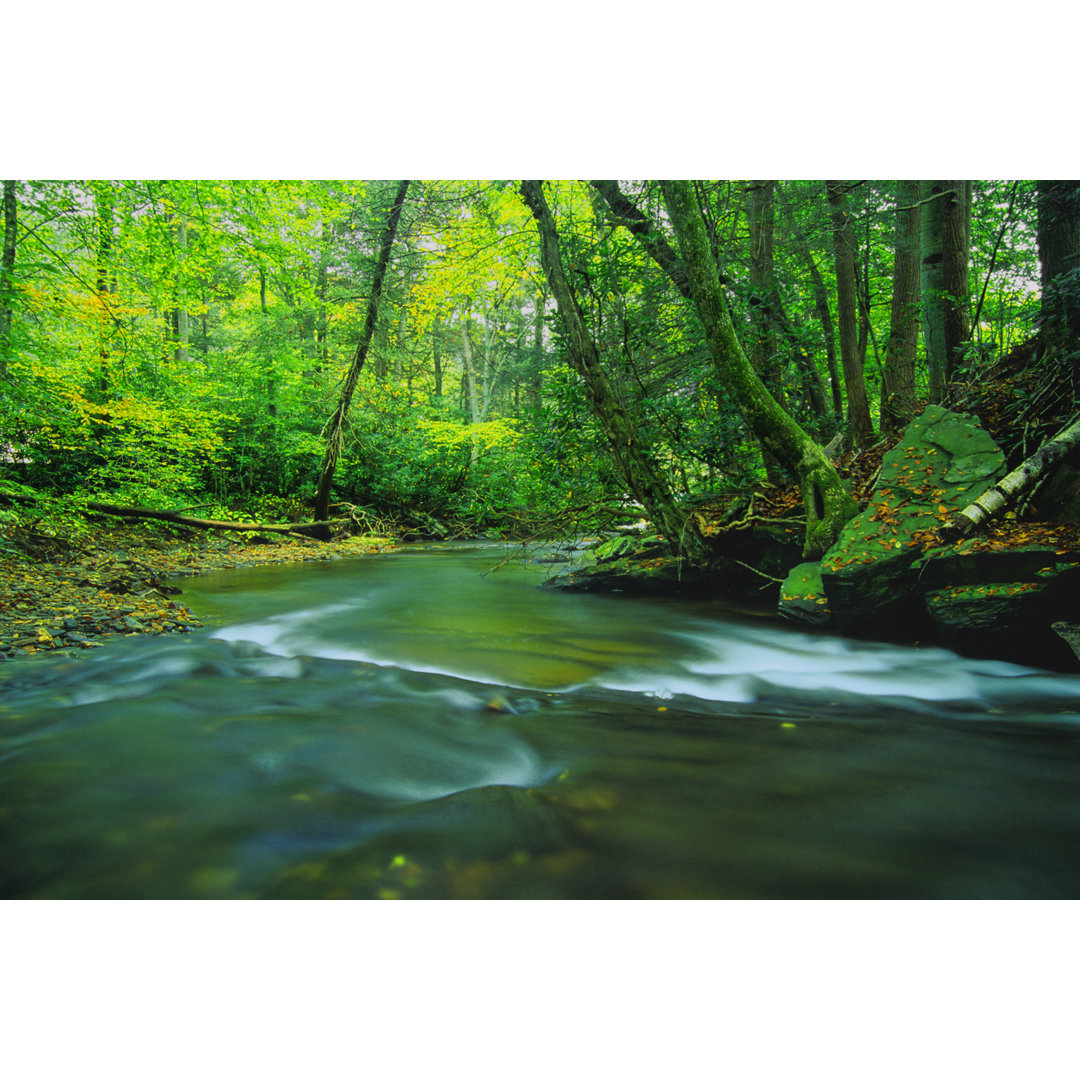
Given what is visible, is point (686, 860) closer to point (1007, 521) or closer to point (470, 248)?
point (1007, 521)

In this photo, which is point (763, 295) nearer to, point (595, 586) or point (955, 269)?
point (955, 269)

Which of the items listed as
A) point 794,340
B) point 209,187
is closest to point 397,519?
point 209,187

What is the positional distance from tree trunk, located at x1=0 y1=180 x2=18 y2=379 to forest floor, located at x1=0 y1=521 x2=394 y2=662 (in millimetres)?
2105

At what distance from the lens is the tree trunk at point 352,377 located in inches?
442

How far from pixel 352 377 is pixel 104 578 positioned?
7129 millimetres

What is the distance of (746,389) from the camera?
18.1ft

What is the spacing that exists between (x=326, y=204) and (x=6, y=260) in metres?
5.72

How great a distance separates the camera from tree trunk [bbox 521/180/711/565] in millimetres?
6227

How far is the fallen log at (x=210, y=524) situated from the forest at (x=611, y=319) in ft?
0.21

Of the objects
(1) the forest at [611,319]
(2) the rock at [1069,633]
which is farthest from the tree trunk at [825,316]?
(2) the rock at [1069,633]

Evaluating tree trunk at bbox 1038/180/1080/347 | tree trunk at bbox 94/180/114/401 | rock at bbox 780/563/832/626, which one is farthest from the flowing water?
tree trunk at bbox 94/180/114/401

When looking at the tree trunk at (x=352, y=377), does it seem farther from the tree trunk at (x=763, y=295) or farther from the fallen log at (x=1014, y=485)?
the fallen log at (x=1014, y=485)

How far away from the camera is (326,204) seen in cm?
1048

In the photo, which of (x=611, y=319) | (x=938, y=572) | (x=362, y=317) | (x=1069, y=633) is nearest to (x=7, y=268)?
(x=611, y=319)
